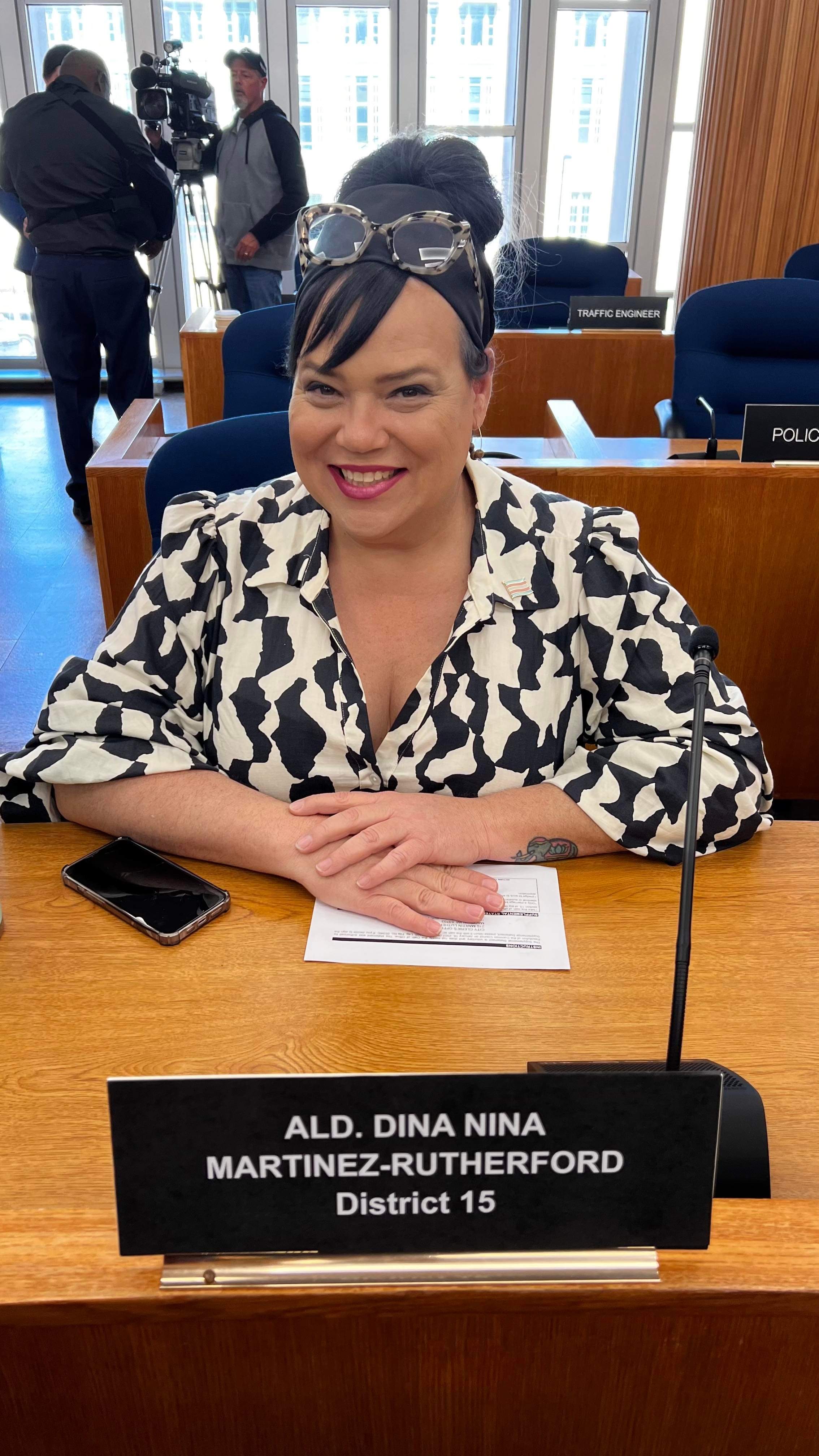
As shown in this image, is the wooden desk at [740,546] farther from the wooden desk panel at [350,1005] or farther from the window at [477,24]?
the window at [477,24]

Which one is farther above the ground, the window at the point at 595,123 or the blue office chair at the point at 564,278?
the window at the point at 595,123

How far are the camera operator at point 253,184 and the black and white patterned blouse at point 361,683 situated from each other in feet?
13.6

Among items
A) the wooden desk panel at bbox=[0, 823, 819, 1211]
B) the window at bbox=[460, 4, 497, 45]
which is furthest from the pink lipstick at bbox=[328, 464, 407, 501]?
the window at bbox=[460, 4, 497, 45]

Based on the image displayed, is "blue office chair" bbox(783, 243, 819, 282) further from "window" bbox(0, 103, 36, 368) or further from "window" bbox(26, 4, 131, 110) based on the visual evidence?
"window" bbox(0, 103, 36, 368)

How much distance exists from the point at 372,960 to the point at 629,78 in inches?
258

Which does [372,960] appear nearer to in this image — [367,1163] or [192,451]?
[367,1163]

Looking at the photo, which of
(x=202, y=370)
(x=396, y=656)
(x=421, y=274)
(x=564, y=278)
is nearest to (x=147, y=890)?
(x=396, y=656)

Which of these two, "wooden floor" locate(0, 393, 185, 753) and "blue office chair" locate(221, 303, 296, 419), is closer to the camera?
"blue office chair" locate(221, 303, 296, 419)

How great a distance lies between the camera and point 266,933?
103 centimetres

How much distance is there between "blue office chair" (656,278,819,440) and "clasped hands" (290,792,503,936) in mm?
2392

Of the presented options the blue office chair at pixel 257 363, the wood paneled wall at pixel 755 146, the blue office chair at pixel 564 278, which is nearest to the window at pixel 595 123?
the wood paneled wall at pixel 755 146

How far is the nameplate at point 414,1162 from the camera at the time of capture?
0.54 metres

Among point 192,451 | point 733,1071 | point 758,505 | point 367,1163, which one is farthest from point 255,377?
point 367,1163

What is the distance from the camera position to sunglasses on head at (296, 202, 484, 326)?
1.07 metres
